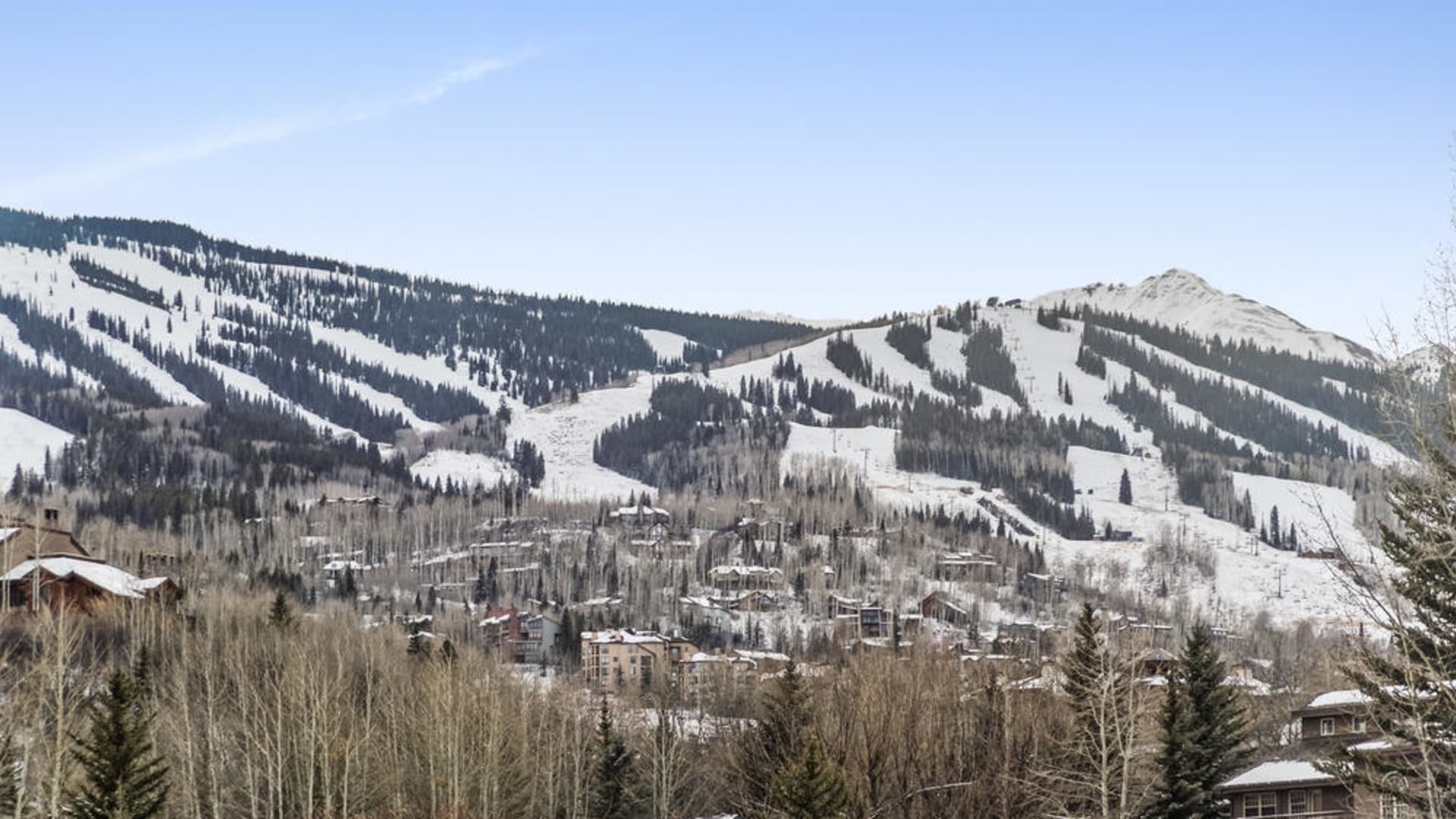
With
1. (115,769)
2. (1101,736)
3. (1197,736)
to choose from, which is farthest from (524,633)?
(1101,736)

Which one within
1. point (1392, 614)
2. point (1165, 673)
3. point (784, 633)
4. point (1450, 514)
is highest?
point (1450, 514)

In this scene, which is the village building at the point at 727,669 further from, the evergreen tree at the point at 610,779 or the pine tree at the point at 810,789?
the pine tree at the point at 810,789

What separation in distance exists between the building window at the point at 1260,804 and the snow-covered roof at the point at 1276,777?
941mm

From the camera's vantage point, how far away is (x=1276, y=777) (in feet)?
Result: 219

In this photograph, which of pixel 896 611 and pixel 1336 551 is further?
pixel 896 611

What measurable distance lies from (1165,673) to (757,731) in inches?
886

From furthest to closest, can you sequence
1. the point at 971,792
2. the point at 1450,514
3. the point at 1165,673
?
1. the point at 971,792
2. the point at 1165,673
3. the point at 1450,514

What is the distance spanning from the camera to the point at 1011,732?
222 ft

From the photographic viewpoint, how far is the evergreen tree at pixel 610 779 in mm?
76500

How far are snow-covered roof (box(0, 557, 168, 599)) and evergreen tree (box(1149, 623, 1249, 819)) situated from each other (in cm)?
6426

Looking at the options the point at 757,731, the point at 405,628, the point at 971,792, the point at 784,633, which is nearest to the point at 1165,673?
the point at 971,792

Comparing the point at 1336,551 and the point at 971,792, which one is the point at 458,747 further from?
the point at 1336,551

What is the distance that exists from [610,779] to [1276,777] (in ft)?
95.7

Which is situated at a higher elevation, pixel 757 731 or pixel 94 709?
pixel 94 709
